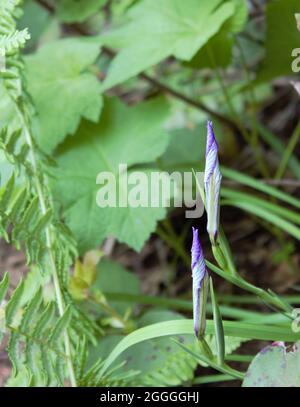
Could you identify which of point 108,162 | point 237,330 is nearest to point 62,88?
point 108,162

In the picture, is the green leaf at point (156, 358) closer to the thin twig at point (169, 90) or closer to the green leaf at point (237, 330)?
the green leaf at point (237, 330)

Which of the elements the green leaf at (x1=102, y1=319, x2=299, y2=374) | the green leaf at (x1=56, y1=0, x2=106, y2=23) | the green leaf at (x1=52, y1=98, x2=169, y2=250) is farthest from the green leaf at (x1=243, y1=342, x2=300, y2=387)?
the green leaf at (x1=56, y1=0, x2=106, y2=23)

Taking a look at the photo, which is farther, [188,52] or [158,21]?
[158,21]

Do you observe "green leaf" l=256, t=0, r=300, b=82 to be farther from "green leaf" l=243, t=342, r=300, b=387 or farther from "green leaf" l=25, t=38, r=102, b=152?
"green leaf" l=243, t=342, r=300, b=387

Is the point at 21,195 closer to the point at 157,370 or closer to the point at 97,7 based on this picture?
the point at 157,370

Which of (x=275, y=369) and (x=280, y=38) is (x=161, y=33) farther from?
(x=275, y=369)

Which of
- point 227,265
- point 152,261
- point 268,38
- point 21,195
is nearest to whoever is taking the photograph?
point 227,265

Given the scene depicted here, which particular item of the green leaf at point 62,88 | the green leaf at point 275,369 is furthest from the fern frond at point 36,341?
the green leaf at point 62,88
